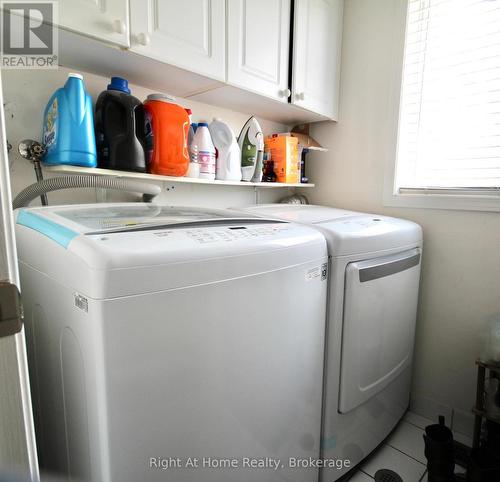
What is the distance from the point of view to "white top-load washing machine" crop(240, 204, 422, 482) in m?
1.16

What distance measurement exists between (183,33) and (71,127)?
1.85 ft

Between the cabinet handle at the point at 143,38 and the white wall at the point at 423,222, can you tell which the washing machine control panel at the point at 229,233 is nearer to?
Result: the cabinet handle at the point at 143,38

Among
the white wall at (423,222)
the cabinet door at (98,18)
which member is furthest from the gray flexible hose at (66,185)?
the white wall at (423,222)

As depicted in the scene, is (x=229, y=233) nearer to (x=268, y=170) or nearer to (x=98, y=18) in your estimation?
(x=98, y=18)

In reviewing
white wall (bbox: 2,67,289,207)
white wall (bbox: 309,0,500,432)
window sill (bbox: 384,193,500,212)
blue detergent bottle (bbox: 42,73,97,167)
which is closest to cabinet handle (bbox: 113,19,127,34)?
blue detergent bottle (bbox: 42,73,97,167)

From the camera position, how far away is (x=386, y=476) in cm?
143

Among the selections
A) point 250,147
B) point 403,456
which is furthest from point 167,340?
point 403,456

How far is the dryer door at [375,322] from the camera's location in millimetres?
1192

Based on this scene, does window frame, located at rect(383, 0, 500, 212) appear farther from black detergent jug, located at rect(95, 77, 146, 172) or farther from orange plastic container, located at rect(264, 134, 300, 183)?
black detergent jug, located at rect(95, 77, 146, 172)

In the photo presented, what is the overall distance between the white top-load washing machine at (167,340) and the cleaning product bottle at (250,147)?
2.40ft

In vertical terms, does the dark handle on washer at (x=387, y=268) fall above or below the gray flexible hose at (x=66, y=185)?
below

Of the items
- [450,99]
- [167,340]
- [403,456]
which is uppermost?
[450,99]

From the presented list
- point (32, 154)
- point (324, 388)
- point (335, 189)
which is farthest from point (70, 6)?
point (335, 189)

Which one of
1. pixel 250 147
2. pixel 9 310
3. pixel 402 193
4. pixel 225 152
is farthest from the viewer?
pixel 402 193
